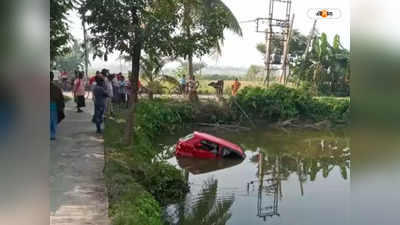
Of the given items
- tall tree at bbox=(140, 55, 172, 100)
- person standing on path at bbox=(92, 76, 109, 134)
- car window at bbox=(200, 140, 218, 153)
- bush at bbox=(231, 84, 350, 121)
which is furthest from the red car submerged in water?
person standing on path at bbox=(92, 76, 109, 134)

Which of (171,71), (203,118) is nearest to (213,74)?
(171,71)

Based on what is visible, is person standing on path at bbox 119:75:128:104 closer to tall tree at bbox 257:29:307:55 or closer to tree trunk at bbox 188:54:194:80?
tree trunk at bbox 188:54:194:80

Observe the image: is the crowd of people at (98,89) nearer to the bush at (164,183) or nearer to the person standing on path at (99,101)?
the person standing on path at (99,101)

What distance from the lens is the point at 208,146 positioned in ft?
23.1

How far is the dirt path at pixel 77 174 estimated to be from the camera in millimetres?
3258

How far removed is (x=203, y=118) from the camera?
26.6 feet

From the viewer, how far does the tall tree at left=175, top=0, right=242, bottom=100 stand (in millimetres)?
4719

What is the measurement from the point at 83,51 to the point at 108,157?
1.40 metres

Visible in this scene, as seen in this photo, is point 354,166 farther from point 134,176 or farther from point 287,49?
point 287,49

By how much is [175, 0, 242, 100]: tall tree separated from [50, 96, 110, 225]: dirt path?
1.73 m

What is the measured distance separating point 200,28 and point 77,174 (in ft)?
7.15

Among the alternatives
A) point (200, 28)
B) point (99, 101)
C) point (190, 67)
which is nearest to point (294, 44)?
point (190, 67)

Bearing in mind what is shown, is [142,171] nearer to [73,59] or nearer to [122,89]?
[73,59]

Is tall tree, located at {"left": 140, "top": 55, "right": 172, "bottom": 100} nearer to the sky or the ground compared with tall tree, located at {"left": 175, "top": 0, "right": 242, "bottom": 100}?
nearer to the ground
